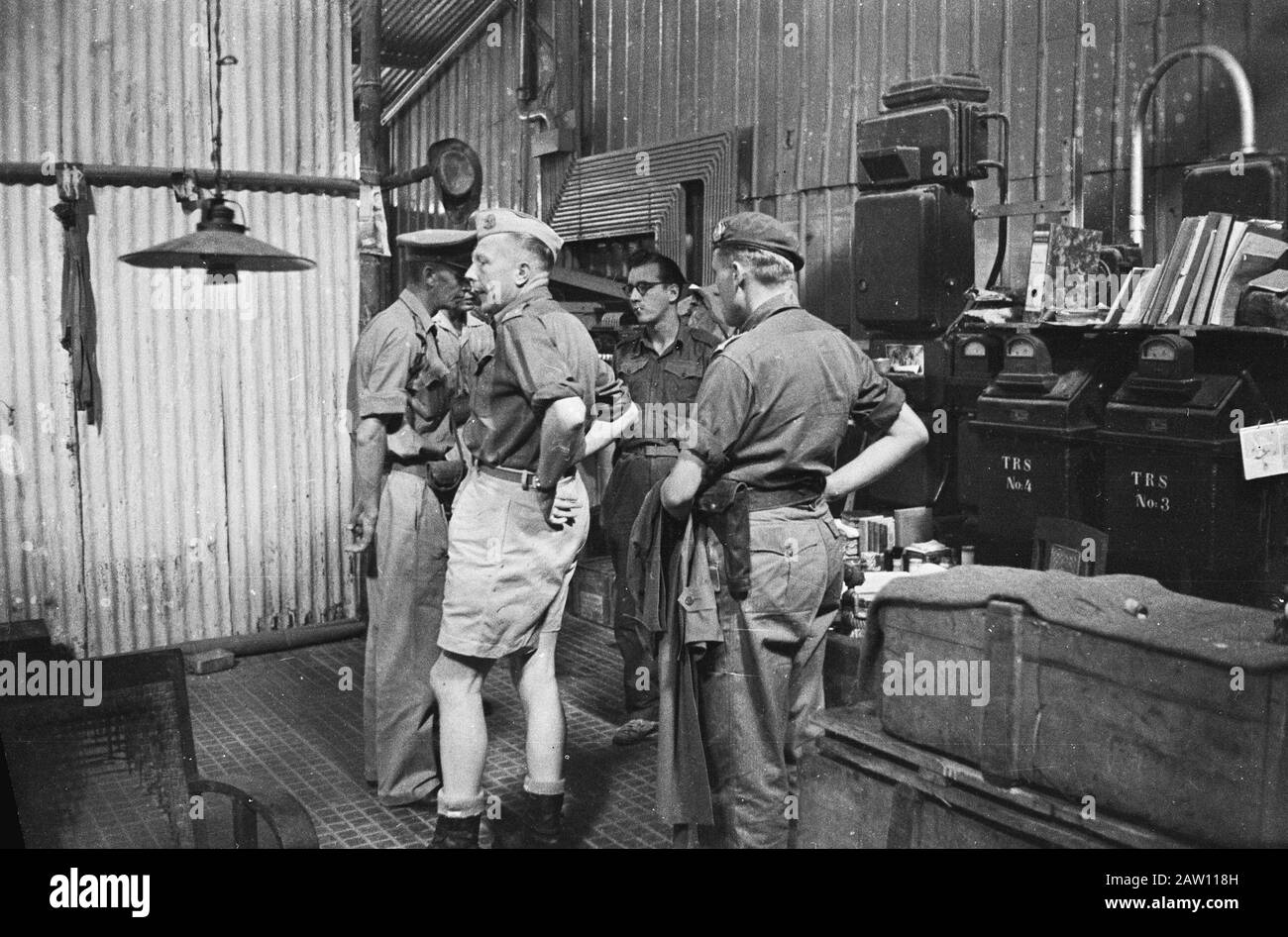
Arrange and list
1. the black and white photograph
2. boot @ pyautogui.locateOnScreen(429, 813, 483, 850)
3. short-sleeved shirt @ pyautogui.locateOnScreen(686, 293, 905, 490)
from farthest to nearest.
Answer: boot @ pyautogui.locateOnScreen(429, 813, 483, 850) → short-sleeved shirt @ pyautogui.locateOnScreen(686, 293, 905, 490) → the black and white photograph

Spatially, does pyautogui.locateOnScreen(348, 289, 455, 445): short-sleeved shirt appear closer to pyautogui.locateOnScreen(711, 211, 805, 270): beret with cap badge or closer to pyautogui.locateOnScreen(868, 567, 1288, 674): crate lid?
pyautogui.locateOnScreen(711, 211, 805, 270): beret with cap badge

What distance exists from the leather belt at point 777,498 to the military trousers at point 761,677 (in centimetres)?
2

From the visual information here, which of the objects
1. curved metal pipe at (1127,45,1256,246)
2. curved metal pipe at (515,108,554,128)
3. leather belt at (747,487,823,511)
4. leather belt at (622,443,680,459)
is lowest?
leather belt at (747,487,823,511)

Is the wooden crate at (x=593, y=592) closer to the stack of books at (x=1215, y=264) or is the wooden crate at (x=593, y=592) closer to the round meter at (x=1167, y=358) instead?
the round meter at (x=1167, y=358)

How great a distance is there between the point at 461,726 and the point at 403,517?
99 cm

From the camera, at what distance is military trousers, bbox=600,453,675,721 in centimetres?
486

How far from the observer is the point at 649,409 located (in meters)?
Answer: 5.07

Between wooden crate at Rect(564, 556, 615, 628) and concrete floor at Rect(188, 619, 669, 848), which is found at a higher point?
wooden crate at Rect(564, 556, 615, 628)

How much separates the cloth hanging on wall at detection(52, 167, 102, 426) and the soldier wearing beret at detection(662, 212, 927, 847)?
3.66m

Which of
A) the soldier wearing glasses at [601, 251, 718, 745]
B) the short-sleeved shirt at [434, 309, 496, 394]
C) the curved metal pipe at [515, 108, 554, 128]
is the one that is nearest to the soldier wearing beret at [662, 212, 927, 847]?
the short-sleeved shirt at [434, 309, 496, 394]

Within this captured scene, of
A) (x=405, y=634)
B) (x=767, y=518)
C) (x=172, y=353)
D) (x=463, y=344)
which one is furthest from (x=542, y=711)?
(x=172, y=353)

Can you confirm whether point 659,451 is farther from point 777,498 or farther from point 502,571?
point 777,498
